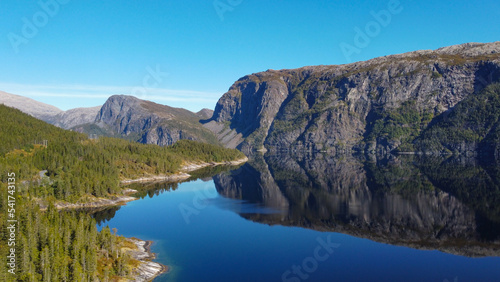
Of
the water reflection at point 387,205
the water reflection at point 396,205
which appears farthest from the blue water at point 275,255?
the water reflection at point 396,205

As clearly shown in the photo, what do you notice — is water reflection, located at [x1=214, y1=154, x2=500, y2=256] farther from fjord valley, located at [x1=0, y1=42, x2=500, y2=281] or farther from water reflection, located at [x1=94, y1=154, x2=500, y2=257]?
fjord valley, located at [x1=0, y1=42, x2=500, y2=281]

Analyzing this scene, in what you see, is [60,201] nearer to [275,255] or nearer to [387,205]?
[275,255]

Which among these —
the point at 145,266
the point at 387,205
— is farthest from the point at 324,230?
the point at 145,266

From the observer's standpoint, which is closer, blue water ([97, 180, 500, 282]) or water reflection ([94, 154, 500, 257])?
blue water ([97, 180, 500, 282])

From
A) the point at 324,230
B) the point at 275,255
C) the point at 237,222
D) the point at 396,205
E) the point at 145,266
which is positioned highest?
the point at 396,205

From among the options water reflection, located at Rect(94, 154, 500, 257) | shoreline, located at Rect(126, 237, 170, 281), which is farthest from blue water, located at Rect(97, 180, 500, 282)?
water reflection, located at Rect(94, 154, 500, 257)

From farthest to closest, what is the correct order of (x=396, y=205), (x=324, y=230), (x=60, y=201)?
(x=396, y=205), (x=60, y=201), (x=324, y=230)

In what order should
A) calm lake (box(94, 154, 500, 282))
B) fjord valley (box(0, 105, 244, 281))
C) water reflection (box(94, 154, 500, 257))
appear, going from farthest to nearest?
water reflection (box(94, 154, 500, 257)), calm lake (box(94, 154, 500, 282)), fjord valley (box(0, 105, 244, 281))
